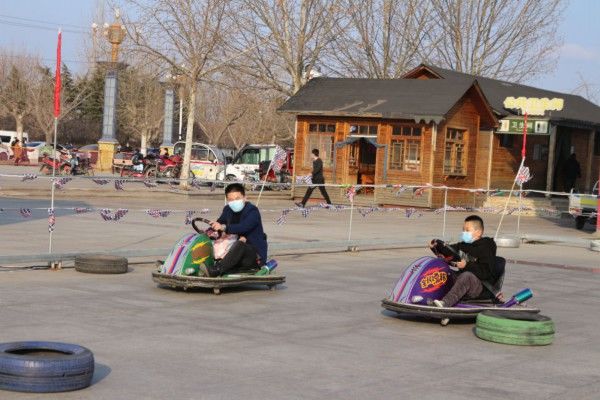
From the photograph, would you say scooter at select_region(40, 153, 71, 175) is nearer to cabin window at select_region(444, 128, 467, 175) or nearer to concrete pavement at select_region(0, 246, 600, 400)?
cabin window at select_region(444, 128, 467, 175)

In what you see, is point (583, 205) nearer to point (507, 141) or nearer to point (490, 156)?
point (490, 156)

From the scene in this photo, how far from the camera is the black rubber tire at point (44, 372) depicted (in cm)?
770

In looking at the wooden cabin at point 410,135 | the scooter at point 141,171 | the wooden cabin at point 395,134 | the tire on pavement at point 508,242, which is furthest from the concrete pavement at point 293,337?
the scooter at point 141,171

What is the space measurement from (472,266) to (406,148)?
26.5m

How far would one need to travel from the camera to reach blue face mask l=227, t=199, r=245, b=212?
14.4m

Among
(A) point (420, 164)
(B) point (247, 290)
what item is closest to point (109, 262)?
(B) point (247, 290)

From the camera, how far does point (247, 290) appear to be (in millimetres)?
14477

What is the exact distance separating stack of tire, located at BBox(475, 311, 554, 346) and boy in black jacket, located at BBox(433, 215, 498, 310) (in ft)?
2.50

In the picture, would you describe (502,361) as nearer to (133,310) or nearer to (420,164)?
(133,310)

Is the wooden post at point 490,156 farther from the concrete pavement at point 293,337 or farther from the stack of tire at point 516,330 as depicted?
the stack of tire at point 516,330

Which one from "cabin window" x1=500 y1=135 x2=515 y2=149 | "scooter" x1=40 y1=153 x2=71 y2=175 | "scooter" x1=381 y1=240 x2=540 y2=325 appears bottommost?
"scooter" x1=381 y1=240 x2=540 y2=325

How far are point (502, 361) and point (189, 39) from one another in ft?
100

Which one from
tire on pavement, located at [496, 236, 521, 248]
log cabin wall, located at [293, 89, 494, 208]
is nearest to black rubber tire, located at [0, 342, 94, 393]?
Answer: tire on pavement, located at [496, 236, 521, 248]

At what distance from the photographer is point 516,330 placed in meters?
11.0
